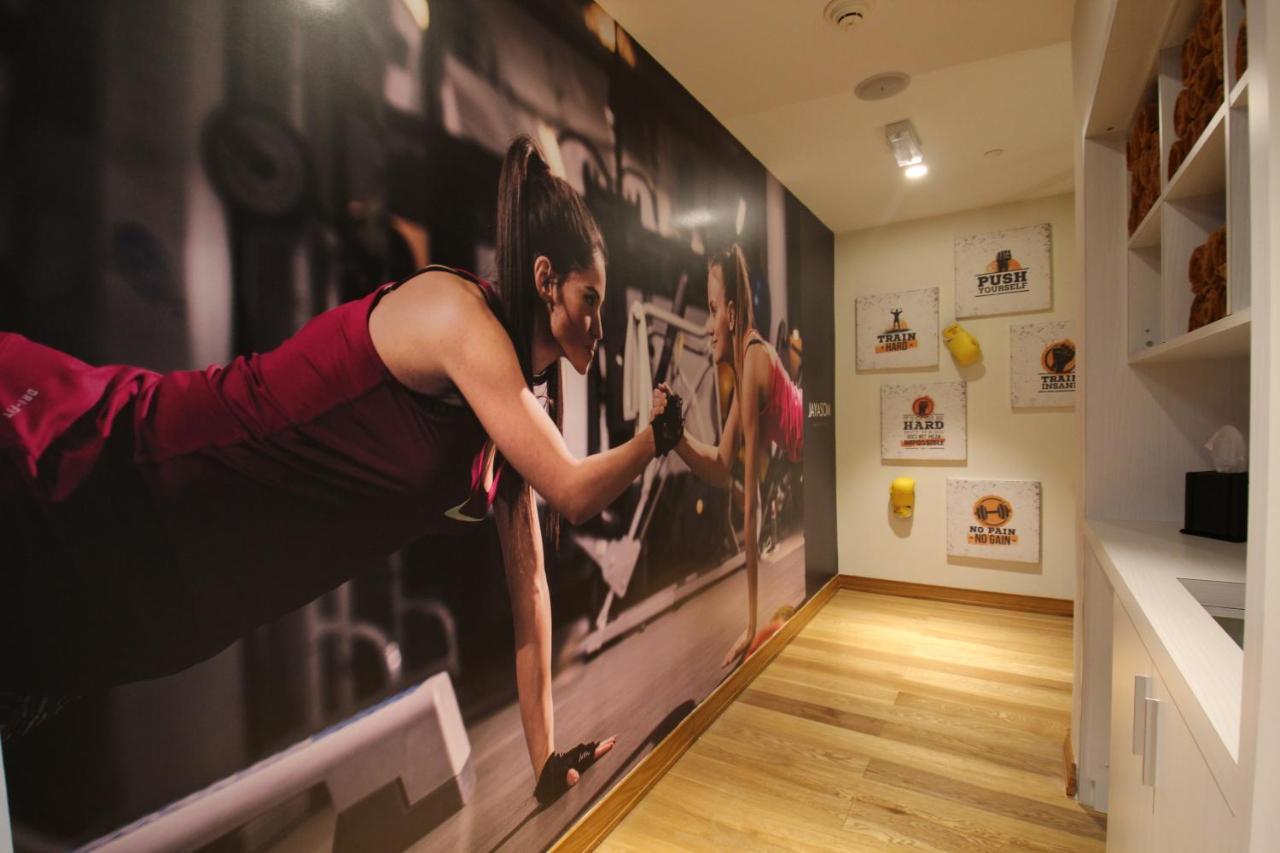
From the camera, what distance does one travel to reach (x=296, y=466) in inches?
46.3

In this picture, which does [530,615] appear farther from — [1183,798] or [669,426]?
[1183,798]

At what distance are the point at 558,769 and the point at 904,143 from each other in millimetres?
2985

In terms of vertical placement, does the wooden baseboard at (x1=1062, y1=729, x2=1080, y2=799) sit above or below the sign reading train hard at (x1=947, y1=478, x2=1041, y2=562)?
below

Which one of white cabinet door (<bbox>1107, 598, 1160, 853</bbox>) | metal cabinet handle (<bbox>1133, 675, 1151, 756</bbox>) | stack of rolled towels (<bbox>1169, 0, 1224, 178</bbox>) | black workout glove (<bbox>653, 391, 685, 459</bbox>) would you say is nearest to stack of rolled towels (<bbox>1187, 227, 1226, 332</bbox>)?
stack of rolled towels (<bbox>1169, 0, 1224, 178</bbox>)

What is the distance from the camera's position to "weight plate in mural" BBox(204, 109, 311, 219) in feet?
3.42

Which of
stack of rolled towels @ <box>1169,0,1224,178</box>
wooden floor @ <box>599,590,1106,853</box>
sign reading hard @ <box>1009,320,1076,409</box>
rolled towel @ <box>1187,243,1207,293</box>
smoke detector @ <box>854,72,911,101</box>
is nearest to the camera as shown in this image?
stack of rolled towels @ <box>1169,0,1224,178</box>

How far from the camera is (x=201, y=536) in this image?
1.03 metres

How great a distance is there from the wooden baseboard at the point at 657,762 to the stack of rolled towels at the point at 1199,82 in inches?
92.0

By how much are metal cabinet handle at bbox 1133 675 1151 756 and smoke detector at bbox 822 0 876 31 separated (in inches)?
79.2

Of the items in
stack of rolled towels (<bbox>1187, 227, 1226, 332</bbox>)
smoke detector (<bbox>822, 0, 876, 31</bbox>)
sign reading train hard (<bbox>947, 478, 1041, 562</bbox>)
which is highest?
smoke detector (<bbox>822, 0, 876, 31</bbox>)

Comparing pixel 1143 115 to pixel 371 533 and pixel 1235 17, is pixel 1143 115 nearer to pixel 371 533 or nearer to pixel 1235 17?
pixel 1235 17

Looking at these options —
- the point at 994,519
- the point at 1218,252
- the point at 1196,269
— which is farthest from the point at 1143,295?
the point at 994,519

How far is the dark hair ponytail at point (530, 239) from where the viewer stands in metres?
1.64

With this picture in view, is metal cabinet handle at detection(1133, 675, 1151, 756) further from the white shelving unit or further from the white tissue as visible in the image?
the white tissue
